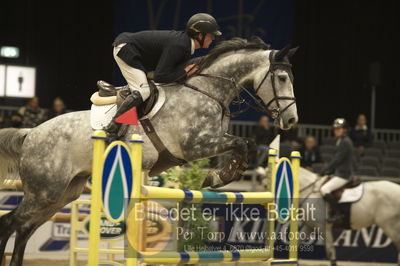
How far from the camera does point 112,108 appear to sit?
5.55m

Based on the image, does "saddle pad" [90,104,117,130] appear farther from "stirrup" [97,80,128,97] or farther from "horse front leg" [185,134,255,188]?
"horse front leg" [185,134,255,188]

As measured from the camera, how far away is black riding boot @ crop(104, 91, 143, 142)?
530 centimetres

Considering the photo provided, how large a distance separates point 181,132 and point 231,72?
642 mm

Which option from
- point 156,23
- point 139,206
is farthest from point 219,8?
point 139,206

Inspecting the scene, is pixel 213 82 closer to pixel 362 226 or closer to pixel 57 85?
pixel 362 226

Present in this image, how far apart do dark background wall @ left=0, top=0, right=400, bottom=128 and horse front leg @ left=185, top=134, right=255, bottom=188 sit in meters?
7.05

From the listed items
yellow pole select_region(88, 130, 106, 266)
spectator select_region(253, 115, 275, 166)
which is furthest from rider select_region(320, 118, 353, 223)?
yellow pole select_region(88, 130, 106, 266)

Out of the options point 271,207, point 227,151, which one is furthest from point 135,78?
point 271,207

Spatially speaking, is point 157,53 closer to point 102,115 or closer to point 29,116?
point 102,115

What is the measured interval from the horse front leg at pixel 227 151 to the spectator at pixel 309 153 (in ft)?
19.7

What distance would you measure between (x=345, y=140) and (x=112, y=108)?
5.01 meters

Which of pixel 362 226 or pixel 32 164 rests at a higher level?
pixel 32 164

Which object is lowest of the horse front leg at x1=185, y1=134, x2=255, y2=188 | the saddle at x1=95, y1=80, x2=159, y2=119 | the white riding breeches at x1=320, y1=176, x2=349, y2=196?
the white riding breeches at x1=320, y1=176, x2=349, y2=196

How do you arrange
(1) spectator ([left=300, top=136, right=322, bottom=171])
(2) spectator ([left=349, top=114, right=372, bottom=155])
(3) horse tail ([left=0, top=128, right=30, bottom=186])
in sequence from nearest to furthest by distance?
(3) horse tail ([left=0, top=128, right=30, bottom=186]) → (1) spectator ([left=300, top=136, right=322, bottom=171]) → (2) spectator ([left=349, top=114, right=372, bottom=155])
